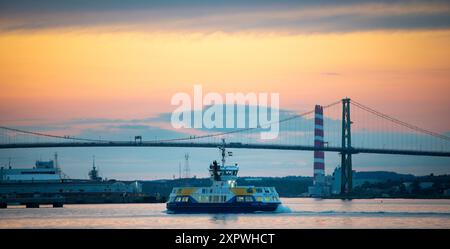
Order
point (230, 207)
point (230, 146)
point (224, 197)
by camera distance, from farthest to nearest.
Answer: point (230, 146)
point (224, 197)
point (230, 207)

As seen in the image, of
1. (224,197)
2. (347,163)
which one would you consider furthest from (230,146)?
(224,197)

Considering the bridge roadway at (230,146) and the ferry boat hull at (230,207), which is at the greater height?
the bridge roadway at (230,146)

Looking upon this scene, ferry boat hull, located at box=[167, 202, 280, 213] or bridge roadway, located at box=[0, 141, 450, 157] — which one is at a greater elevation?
bridge roadway, located at box=[0, 141, 450, 157]

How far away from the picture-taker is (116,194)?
124375 millimetres

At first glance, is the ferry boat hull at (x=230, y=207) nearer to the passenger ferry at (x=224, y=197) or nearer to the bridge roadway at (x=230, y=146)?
the passenger ferry at (x=224, y=197)

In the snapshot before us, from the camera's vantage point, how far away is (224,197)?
213 feet

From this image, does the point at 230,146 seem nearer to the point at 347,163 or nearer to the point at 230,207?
the point at 347,163

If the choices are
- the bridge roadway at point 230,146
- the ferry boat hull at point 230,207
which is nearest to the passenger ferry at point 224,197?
the ferry boat hull at point 230,207

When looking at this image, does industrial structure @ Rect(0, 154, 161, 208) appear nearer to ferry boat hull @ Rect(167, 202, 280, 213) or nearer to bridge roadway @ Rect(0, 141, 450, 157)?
bridge roadway @ Rect(0, 141, 450, 157)

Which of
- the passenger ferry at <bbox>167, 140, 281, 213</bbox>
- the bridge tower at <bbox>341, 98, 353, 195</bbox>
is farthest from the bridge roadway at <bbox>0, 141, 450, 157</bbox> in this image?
the passenger ferry at <bbox>167, 140, 281, 213</bbox>

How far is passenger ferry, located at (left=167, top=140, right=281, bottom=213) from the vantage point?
64.6m

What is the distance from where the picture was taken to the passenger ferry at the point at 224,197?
6456 cm
